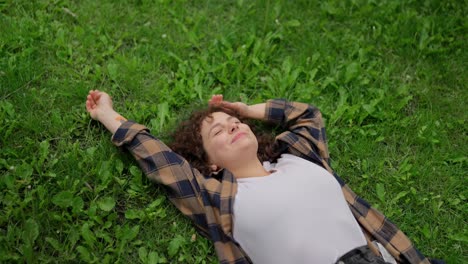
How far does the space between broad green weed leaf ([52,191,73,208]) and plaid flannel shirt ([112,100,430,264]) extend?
1.55ft

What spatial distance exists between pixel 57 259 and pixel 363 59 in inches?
118

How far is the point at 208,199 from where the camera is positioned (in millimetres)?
3242

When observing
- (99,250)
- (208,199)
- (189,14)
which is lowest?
(99,250)

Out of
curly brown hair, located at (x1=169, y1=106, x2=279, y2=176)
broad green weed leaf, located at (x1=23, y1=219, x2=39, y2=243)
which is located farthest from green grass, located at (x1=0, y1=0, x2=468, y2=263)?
curly brown hair, located at (x1=169, y1=106, x2=279, y2=176)

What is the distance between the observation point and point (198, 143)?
11.5 ft

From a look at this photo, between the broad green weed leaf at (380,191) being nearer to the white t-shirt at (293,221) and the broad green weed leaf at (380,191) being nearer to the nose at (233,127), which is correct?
the white t-shirt at (293,221)

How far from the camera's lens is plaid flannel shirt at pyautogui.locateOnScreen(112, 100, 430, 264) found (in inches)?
124

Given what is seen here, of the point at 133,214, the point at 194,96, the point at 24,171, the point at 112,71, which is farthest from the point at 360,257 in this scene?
the point at 112,71

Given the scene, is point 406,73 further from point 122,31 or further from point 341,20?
point 122,31

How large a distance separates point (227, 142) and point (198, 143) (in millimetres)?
282

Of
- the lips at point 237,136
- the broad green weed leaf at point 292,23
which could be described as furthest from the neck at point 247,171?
the broad green weed leaf at point 292,23

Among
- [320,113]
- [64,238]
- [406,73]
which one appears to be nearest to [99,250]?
[64,238]

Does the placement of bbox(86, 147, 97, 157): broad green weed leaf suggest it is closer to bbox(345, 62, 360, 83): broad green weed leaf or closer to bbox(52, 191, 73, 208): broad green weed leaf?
bbox(52, 191, 73, 208): broad green weed leaf

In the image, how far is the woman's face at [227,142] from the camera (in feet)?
10.8
